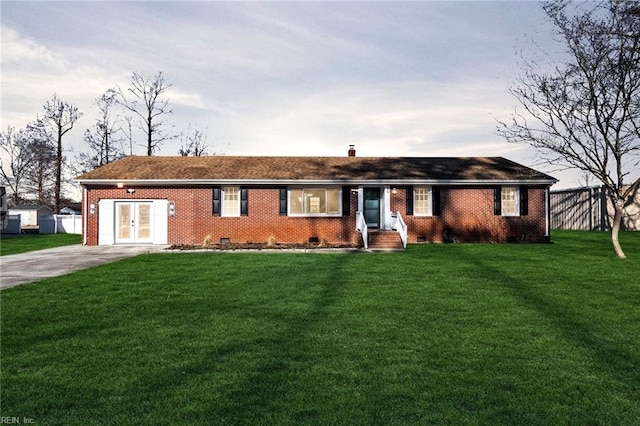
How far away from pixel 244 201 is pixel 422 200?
8.75m

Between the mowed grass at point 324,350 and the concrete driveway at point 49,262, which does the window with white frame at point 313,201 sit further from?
the mowed grass at point 324,350

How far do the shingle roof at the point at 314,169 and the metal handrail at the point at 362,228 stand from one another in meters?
1.82

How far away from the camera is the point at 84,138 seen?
1612 inches

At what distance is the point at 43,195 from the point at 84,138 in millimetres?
8943

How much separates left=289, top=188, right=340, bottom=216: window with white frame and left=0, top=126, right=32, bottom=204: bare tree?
37.6 m

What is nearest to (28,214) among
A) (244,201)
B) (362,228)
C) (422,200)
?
(244,201)

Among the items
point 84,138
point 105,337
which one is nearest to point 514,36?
point 105,337

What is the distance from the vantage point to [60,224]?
109 feet

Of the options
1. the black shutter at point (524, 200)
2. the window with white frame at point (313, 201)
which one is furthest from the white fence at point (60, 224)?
the black shutter at point (524, 200)

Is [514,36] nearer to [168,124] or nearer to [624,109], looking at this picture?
[624,109]

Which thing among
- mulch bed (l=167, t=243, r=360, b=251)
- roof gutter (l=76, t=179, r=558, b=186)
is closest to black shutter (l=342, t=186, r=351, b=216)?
roof gutter (l=76, t=179, r=558, b=186)

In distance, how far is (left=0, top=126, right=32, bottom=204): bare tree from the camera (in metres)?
44.9

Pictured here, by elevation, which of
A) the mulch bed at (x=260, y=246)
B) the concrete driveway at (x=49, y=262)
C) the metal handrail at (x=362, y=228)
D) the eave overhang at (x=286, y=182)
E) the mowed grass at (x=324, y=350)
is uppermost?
the eave overhang at (x=286, y=182)

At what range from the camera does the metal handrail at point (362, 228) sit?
18295 mm
